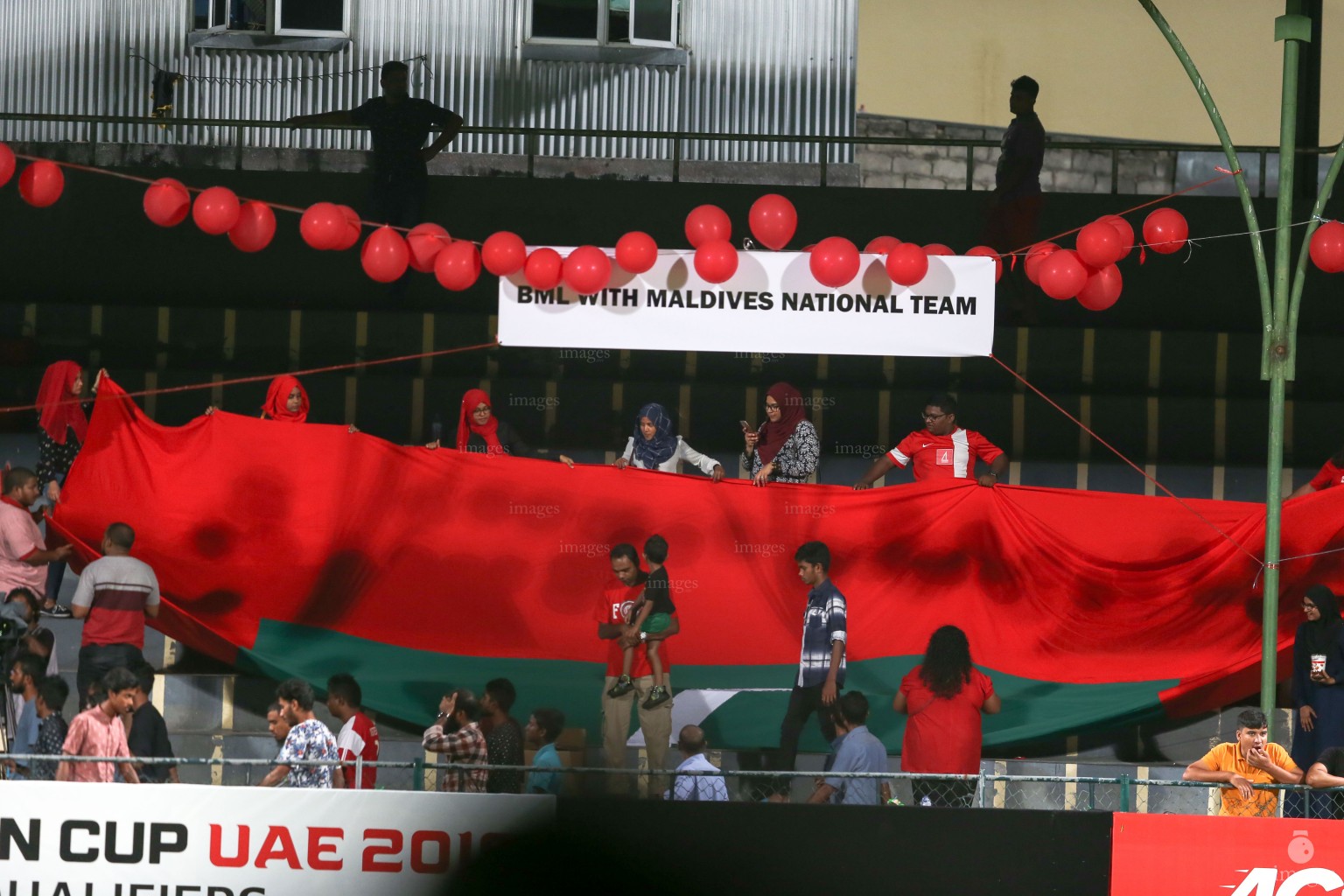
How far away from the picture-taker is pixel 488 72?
1667 cm

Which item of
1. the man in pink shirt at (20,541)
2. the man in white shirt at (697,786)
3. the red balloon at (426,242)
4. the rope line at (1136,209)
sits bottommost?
the man in white shirt at (697,786)

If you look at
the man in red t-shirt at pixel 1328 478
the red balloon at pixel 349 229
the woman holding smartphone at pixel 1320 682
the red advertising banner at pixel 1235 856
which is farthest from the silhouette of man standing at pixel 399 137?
the red advertising banner at pixel 1235 856

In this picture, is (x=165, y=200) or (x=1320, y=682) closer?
(x=1320, y=682)

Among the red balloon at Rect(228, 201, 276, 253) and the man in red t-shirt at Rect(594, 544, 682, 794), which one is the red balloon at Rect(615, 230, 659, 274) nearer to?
the man in red t-shirt at Rect(594, 544, 682, 794)

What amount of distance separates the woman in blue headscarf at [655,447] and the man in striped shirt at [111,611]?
3.29 meters

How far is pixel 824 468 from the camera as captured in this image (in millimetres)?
13969

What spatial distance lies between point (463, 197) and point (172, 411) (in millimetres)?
2882

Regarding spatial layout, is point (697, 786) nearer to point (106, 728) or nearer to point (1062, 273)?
point (106, 728)

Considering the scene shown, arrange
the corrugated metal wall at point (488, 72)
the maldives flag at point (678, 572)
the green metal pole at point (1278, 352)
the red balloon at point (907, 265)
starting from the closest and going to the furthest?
the green metal pole at point (1278, 352) < the red balloon at point (907, 265) < the maldives flag at point (678, 572) < the corrugated metal wall at point (488, 72)

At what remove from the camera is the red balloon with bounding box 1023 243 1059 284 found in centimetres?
1136

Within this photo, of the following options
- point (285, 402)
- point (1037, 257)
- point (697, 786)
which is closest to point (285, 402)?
point (285, 402)

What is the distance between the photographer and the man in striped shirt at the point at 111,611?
10.7m

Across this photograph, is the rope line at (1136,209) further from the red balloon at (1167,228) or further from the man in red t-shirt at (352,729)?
the man in red t-shirt at (352,729)

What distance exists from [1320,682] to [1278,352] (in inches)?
77.2
